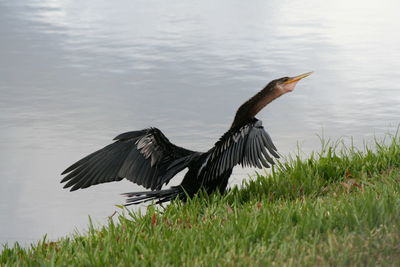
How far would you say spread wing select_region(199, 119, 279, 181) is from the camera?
6.18 metres

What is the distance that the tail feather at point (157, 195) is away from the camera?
6.39m

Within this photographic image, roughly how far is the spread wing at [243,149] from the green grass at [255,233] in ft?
0.97

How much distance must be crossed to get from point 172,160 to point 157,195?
1.50 feet

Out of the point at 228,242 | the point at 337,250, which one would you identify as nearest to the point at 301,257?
the point at 337,250

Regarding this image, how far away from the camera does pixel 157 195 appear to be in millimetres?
6520

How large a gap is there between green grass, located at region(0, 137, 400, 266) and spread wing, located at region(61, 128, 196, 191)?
445 mm

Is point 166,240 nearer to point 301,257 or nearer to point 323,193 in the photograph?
point 301,257

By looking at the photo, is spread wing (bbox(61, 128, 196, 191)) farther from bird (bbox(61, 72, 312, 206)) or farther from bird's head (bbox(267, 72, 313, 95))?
bird's head (bbox(267, 72, 313, 95))

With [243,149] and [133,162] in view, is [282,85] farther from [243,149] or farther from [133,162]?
[133,162]

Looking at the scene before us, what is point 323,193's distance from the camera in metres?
6.93

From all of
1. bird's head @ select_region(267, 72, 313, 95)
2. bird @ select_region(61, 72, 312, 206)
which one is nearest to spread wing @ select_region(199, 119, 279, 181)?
bird @ select_region(61, 72, 312, 206)

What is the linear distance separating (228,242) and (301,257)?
555 millimetres

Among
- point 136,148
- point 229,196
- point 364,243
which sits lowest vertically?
point 364,243

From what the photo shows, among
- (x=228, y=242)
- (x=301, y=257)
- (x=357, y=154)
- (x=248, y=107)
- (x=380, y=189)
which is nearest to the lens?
(x=301, y=257)
